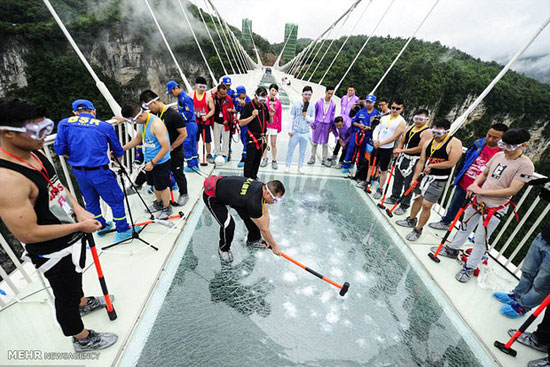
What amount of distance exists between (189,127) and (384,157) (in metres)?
3.45

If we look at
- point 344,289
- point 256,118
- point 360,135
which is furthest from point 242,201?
point 360,135

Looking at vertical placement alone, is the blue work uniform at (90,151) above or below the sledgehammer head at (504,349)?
above

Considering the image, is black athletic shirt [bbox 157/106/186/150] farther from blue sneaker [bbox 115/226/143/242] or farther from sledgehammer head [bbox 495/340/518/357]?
sledgehammer head [bbox 495/340/518/357]

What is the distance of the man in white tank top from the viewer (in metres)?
4.14

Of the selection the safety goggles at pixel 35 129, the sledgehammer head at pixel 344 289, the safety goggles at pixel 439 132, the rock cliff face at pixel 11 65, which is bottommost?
the rock cliff face at pixel 11 65

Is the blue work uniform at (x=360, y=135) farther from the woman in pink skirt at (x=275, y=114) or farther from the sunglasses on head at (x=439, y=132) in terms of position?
the sunglasses on head at (x=439, y=132)

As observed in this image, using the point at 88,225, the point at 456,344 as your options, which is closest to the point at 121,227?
the point at 88,225

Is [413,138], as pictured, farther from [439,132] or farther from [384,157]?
[384,157]

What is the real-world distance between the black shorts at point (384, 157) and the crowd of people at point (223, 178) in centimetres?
2

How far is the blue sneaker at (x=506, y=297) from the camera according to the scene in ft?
8.48

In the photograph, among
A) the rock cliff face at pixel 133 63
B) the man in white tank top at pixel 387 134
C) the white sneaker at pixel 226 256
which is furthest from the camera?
the rock cliff face at pixel 133 63

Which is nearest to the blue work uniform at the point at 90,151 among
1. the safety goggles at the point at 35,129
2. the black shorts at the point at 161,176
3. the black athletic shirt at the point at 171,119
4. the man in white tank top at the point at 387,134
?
the black shorts at the point at 161,176

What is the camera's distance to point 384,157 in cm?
446

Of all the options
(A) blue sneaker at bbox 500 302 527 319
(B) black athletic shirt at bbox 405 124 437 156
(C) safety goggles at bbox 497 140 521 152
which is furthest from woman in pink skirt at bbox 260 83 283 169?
(A) blue sneaker at bbox 500 302 527 319
